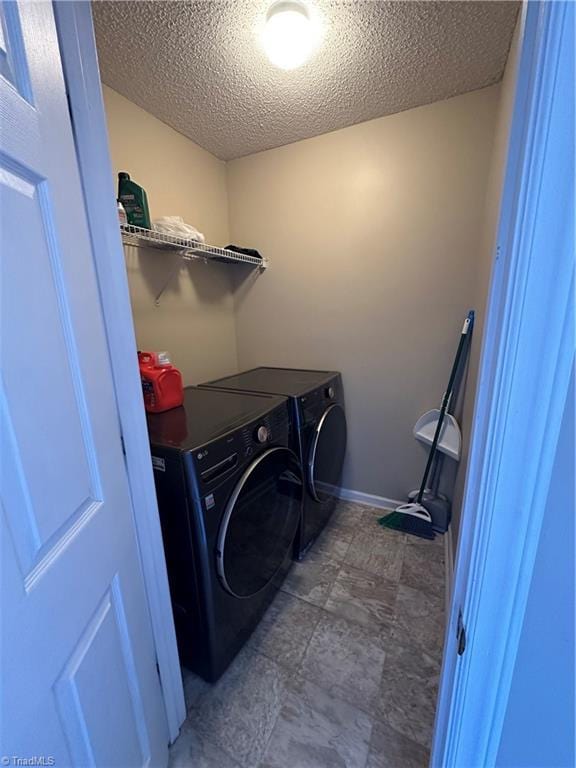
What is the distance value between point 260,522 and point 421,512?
4.24ft

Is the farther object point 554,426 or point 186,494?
point 186,494

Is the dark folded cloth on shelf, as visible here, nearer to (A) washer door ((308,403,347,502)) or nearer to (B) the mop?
(A) washer door ((308,403,347,502))

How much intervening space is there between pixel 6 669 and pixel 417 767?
1315 millimetres

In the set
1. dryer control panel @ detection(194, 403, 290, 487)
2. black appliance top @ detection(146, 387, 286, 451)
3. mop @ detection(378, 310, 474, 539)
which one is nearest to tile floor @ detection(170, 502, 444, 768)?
mop @ detection(378, 310, 474, 539)

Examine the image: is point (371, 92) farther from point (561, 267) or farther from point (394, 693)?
point (394, 693)

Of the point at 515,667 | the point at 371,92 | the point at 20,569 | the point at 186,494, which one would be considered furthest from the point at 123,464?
the point at 371,92

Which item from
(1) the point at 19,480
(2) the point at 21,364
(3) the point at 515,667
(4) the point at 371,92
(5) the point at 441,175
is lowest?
(3) the point at 515,667

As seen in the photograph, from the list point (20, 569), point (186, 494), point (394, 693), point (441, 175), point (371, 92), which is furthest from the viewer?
point (441, 175)

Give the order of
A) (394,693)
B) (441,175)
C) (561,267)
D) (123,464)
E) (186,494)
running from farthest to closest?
(441,175)
(394,693)
(186,494)
(123,464)
(561,267)

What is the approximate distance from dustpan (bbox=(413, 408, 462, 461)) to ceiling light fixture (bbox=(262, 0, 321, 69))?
6.39ft

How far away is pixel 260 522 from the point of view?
1302mm

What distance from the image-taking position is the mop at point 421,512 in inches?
72.7

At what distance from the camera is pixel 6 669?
17.5 inches

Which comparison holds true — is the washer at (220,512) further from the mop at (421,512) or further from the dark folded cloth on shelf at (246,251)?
the dark folded cloth on shelf at (246,251)
